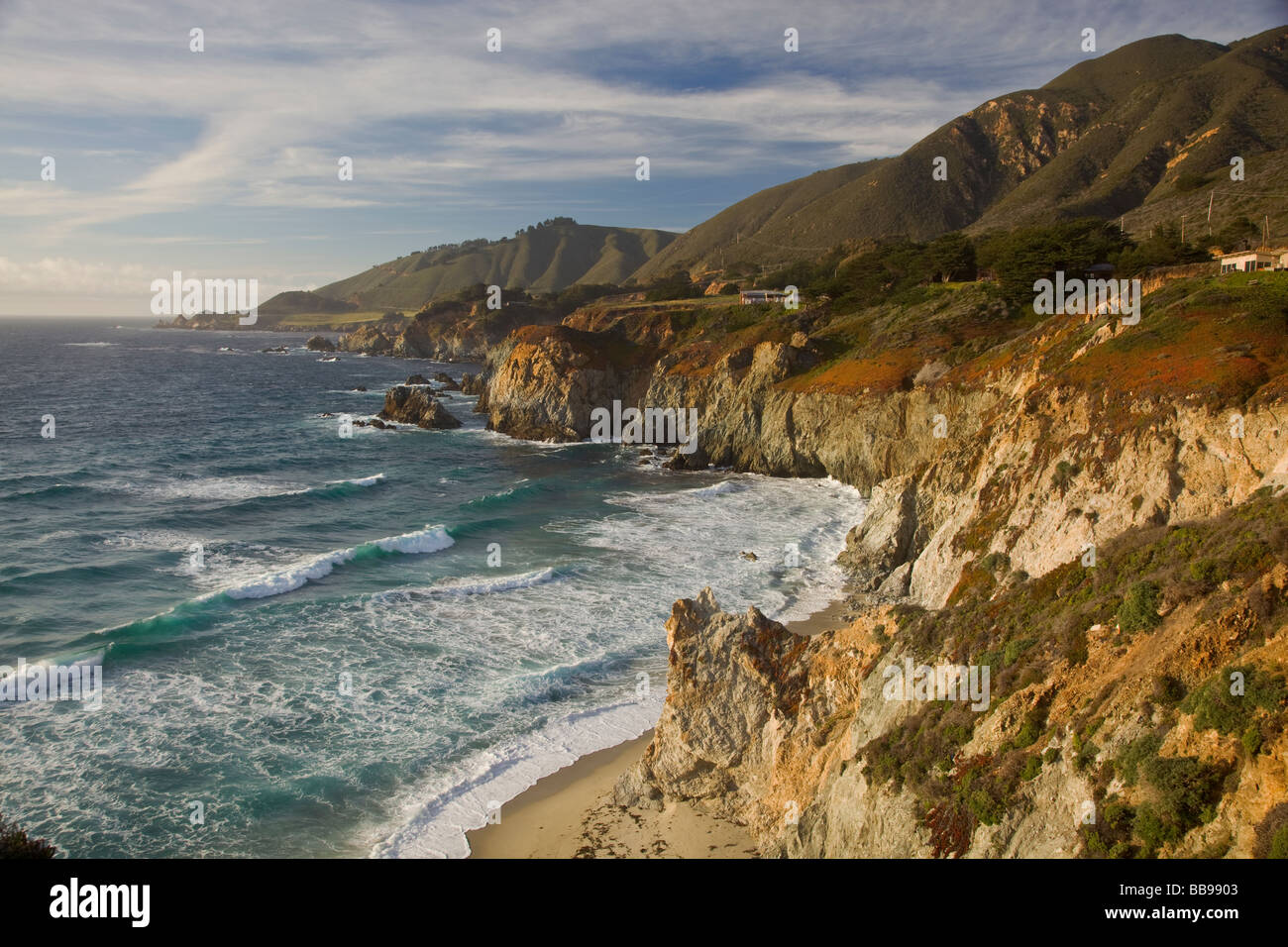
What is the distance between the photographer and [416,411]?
70062mm

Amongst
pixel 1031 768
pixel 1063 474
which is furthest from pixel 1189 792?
pixel 1063 474

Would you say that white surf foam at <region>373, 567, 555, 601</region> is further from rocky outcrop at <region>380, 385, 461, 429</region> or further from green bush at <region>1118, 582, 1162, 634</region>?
rocky outcrop at <region>380, 385, 461, 429</region>

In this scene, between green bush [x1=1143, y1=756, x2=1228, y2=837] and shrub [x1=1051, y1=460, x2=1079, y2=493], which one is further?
shrub [x1=1051, y1=460, x2=1079, y2=493]

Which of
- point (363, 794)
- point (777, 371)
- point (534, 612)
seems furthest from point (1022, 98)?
point (363, 794)

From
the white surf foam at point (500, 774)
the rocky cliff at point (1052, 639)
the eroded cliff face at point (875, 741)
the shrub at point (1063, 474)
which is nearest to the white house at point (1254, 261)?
the rocky cliff at point (1052, 639)

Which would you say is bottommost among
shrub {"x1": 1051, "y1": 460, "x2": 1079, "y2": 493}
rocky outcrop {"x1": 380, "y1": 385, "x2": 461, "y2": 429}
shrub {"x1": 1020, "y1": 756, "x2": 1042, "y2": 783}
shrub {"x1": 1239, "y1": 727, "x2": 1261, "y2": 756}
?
shrub {"x1": 1020, "y1": 756, "x2": 1042, "y2": 783}

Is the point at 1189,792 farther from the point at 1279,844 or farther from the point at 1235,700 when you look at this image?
the point at 1279,844

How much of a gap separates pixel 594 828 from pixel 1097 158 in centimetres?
13075

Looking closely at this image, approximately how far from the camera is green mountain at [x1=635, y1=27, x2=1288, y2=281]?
87500 millimetres

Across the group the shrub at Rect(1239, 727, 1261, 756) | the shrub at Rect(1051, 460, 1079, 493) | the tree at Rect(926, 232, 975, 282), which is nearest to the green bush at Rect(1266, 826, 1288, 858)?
the shrub at Rect(1239, 727, 1261, 756)

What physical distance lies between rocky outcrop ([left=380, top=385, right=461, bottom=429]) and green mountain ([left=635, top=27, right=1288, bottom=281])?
65.8 m
